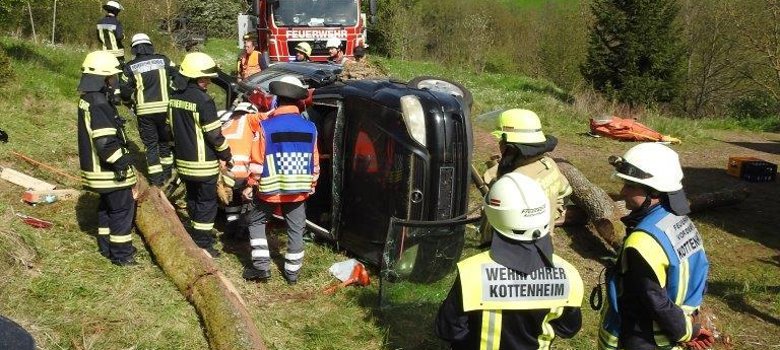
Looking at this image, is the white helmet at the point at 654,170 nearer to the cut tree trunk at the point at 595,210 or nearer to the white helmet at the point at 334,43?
the cut tree trunk at the point at 595,210

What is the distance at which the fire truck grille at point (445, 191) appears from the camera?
14.8 feet

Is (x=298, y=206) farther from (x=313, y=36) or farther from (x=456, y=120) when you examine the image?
(x=313, y=36)

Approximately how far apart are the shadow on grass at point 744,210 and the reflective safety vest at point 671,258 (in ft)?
16.5

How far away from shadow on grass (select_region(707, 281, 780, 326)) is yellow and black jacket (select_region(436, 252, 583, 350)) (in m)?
3.56

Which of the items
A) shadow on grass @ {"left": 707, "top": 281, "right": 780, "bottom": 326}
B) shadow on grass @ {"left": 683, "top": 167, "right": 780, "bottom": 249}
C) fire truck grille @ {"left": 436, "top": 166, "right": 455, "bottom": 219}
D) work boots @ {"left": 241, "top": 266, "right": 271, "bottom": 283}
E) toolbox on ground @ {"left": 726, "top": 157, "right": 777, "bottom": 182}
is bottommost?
shadow on grass @ {"left": 707, "top": 281, "right": 780, "bottom": 326}

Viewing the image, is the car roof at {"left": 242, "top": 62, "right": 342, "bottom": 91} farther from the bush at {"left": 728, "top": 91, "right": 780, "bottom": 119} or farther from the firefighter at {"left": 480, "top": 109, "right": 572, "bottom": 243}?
the bush at {"left": 728, "top": 91, "right": 780, "bottom": 119}

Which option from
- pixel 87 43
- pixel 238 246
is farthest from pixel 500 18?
pixel 238 246

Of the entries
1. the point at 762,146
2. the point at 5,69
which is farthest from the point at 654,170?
the point at 762,146

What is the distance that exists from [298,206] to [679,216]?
2742 mm

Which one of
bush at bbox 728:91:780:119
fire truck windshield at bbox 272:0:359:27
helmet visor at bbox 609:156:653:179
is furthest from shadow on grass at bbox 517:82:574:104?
helmet visor at bbox 609:156:653:179

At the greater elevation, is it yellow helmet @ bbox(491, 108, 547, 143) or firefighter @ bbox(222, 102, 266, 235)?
yellow helmet @ bbox(491, 108, 547, 143)

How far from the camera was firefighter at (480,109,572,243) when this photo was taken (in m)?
3.86

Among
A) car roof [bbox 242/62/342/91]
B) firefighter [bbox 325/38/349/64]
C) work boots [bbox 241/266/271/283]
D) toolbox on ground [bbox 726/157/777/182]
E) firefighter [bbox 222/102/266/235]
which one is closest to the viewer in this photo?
work boots [bbox 241/266/271/283]

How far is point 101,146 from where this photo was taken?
4.43 metres
